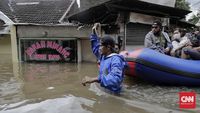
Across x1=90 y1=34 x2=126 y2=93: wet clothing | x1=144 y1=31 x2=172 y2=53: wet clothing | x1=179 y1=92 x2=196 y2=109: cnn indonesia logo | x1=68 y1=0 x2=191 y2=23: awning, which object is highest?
x1=68 y1=0 x2=191 y2=23: awning

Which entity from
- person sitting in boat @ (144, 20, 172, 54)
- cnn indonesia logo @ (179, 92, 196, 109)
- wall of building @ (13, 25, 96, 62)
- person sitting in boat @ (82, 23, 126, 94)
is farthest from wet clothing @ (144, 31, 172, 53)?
wall of building @ (13, 25, 96, 62)

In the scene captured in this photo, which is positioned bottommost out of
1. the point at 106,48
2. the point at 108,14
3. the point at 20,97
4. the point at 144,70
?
the point at 20,97

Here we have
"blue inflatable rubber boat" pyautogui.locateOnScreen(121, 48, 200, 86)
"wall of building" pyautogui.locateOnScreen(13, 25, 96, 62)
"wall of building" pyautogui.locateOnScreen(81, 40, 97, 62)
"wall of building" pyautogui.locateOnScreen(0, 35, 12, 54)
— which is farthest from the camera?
"wall of building" pyautogui.locateOnScreen(0, 35, 12, 54)

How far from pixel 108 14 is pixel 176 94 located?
331 inches

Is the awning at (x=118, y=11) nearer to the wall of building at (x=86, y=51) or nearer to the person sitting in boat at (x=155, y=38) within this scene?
the wall of building at (x=86, y=51)

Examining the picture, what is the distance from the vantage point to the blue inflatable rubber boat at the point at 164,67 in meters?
7.18

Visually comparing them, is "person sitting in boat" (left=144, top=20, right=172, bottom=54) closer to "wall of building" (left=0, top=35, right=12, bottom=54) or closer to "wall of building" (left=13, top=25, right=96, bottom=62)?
"wall of building" (left=13, top=25, right=96, bottom=62)

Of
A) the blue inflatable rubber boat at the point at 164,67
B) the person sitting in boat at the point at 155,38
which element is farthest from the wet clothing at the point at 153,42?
the blue inflatable rubber boat at the point at 164,67

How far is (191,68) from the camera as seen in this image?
7188 mm

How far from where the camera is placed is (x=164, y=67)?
718 centimetres

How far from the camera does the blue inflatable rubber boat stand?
283 inches

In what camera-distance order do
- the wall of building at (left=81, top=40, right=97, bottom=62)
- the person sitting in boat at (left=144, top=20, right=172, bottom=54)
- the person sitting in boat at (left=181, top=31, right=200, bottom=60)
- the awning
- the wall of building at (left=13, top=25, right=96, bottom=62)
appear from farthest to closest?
the wall of building at (left=81, top=40, right=97, bottom=62)
the wall of building at (left=13, top=25, right=96, bottom=62)
the awning
the person sitting in boat at (left=144, top=20, right=172, bottom=54)
the person sitting in boat at (left=181, top=31, right=200, bottom=60)

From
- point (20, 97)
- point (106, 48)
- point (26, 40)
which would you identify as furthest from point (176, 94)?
point (26, 40)

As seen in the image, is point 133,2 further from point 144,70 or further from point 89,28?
point 144,70
